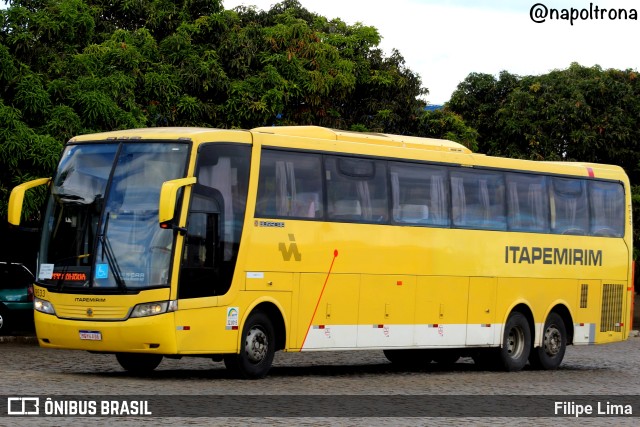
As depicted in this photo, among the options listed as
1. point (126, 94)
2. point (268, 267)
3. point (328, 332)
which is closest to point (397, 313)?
point (328, 332)

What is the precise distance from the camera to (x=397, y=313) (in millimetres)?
21500

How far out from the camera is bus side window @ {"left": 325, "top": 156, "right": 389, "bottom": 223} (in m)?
20.3

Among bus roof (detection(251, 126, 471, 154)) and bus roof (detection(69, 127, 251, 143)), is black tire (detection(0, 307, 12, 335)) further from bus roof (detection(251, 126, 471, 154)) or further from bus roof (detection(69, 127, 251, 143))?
bus roof (detection(69, 127, 251, 143))

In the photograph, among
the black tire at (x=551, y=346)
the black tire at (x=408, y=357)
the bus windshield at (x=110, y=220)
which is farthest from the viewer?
the black tire at (x=551, y=346)

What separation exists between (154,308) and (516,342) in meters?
8.66

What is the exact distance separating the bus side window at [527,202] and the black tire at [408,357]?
2.77m

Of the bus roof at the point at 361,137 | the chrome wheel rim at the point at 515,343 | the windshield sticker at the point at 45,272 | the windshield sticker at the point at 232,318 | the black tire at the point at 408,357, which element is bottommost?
the black tire at the point at 408,357

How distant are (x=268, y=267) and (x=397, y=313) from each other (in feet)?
10.2

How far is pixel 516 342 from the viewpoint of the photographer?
24.2 m

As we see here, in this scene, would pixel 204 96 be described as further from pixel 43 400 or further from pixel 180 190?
pixel 43 400

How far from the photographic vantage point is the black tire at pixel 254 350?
61.7 feet

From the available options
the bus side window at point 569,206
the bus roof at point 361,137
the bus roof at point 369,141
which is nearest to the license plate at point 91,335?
the bus roof at point 369,141

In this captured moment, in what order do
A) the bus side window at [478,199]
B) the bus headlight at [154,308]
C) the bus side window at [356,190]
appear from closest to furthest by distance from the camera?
the bus headlight at [154,308], the bus side window at [356,190], the bus side window at [478,199]

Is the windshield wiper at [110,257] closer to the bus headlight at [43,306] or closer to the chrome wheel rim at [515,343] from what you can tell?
the bus headlight at [43,306]
